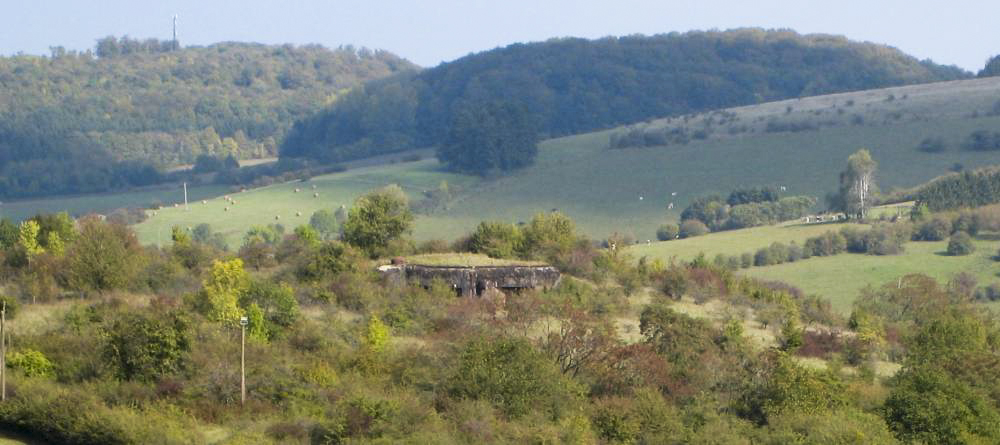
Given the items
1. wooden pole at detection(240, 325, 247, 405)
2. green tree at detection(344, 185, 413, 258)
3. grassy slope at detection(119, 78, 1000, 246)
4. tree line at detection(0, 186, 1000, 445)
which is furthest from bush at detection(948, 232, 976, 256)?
wooden pole at detection(240, 325, 247, 405)

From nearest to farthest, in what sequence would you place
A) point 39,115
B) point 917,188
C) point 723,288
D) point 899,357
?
point 899,357 → point 723,288 → point 917,188 → point 39,115

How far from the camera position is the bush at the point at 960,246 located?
73312mm

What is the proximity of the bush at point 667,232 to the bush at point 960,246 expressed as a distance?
18.3 meters

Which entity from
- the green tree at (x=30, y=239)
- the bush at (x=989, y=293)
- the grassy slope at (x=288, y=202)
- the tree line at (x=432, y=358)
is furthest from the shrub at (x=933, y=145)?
the green tree at (x=30, y=239)

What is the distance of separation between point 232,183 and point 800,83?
224ft

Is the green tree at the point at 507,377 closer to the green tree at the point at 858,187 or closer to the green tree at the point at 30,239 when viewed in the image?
the green tree at the point at 30,239

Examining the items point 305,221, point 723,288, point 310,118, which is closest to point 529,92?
point 310,118

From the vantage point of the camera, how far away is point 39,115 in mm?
170750

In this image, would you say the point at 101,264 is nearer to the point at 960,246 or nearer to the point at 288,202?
the point at 960,246

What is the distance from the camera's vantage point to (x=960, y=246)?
73375mm

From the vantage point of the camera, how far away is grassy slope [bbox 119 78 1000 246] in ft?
338

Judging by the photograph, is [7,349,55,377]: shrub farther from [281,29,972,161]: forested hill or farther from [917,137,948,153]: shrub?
[281,29,972,161]: forested hill

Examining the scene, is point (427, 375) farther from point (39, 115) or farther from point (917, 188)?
point (39, 115)

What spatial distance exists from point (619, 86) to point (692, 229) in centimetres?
9797
